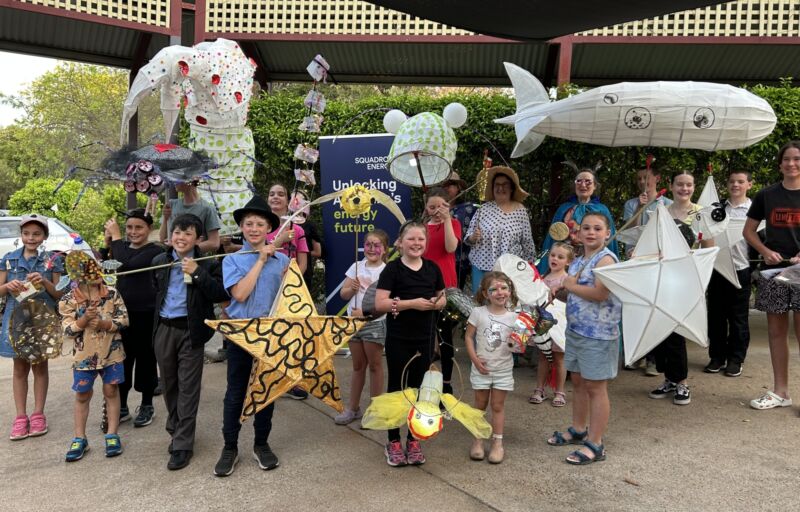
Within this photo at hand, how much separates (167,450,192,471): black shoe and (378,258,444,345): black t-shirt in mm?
1363

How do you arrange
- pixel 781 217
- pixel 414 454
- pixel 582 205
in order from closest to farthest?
1. pixel 414 454
2. pixel 781 217
3. pixel 582 205

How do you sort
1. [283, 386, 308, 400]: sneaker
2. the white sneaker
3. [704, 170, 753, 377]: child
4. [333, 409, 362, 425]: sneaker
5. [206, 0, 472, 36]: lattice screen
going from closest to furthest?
1. [333, 409, 362, 425]: sneaker
2. the white sneaker
3. [283, 386, 308, 400]: sneaker
4. [704, 170, 753, 377]: child
5. [206, 0, 472, 36]: lattice screen

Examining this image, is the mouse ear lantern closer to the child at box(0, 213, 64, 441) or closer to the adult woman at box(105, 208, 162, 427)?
the adult woman at box(105, 208, 162, 427)

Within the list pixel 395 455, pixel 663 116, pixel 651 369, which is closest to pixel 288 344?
pixel 395 455

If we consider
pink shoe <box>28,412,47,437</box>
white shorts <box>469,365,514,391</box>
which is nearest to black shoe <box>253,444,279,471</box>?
white shorts <box>469,365,514,391</box>

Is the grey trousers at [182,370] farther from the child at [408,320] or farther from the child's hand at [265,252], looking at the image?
the child at [408,320]

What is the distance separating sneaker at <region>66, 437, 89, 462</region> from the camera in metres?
3.27

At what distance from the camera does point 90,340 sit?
11.0 feet

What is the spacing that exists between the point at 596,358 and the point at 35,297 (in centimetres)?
366

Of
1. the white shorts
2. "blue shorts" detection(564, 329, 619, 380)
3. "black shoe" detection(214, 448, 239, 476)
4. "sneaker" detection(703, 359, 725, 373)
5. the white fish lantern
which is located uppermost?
the white fish lantern

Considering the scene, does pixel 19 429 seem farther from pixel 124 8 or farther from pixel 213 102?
pixel 124 8

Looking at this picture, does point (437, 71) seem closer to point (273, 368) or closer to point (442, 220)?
point (442, 220)

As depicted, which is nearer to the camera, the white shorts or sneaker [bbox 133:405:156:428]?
the white shorts

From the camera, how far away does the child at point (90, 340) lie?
3.32 metres
